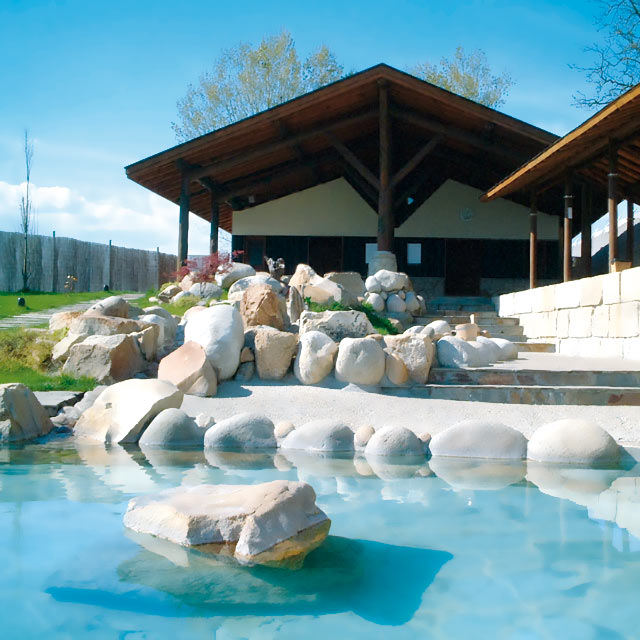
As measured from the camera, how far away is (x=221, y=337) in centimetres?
721

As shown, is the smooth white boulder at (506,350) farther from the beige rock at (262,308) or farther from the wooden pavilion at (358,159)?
the wooden pavilion at (358,159)

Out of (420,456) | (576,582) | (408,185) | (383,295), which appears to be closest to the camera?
(576,582)

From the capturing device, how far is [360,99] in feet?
48.0

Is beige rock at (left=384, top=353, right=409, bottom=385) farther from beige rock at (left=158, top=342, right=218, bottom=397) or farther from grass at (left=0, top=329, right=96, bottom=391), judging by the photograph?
grass at (left=0, top=329, right=96, bottom=391)

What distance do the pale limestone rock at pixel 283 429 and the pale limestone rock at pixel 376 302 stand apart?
5.63 m

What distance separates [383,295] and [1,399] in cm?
694

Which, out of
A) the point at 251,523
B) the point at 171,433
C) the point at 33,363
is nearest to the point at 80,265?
the point at 33,363

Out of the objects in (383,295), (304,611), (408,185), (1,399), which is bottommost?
(304,611)

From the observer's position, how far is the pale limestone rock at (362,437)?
536 cm

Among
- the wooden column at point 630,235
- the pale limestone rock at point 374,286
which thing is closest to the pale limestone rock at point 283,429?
the pale limestone rock at point 374,286

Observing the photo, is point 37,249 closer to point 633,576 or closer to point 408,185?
point 408,185

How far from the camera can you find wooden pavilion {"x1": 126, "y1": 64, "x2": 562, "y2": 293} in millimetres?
13570

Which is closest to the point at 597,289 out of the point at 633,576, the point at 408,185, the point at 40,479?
the point at 633,576

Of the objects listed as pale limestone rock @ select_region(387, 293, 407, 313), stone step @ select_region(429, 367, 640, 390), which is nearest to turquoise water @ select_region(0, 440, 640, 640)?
stone step @ select_region(429, 367, 640, 390)
